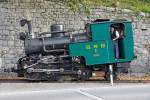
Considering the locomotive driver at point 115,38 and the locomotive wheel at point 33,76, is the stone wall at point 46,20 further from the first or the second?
the locomotive driver at point 115,38

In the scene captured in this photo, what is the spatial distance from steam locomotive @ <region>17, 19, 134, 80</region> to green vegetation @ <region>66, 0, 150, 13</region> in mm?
4739

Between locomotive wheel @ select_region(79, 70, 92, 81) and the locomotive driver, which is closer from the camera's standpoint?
locomotive wheel @ select_region(79, 70, 92, 81)

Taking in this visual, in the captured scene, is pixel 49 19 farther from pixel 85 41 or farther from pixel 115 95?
pixel 115 95

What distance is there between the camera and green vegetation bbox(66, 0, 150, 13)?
27.4 meters

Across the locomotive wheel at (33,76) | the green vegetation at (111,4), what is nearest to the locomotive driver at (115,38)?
the locomotive wheel at (33,76)

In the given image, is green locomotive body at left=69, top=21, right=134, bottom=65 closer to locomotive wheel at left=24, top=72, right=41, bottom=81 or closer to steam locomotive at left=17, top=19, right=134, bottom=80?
steam locomotive at left=17, top=19, right=134, bottom=80

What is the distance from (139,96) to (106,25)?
693 centimetres

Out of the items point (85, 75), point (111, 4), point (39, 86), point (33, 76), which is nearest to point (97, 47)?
point (85, 75)

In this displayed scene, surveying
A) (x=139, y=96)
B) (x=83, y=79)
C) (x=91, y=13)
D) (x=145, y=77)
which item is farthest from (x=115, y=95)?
(x=91, y=13)

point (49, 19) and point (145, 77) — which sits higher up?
point (49, 19)

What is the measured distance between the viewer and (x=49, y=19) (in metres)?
26.8

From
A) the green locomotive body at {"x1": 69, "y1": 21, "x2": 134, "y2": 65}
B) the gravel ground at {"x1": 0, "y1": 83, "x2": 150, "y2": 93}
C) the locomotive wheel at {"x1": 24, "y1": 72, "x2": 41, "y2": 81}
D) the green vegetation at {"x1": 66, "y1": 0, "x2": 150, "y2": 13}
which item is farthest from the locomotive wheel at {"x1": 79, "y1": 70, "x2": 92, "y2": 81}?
the green vegetation at {"x1": 66, "y1": 0, "x2": 150, "y2": 13}

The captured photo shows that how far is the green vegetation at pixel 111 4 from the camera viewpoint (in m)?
27.4

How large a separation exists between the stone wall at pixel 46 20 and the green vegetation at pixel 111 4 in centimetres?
31
